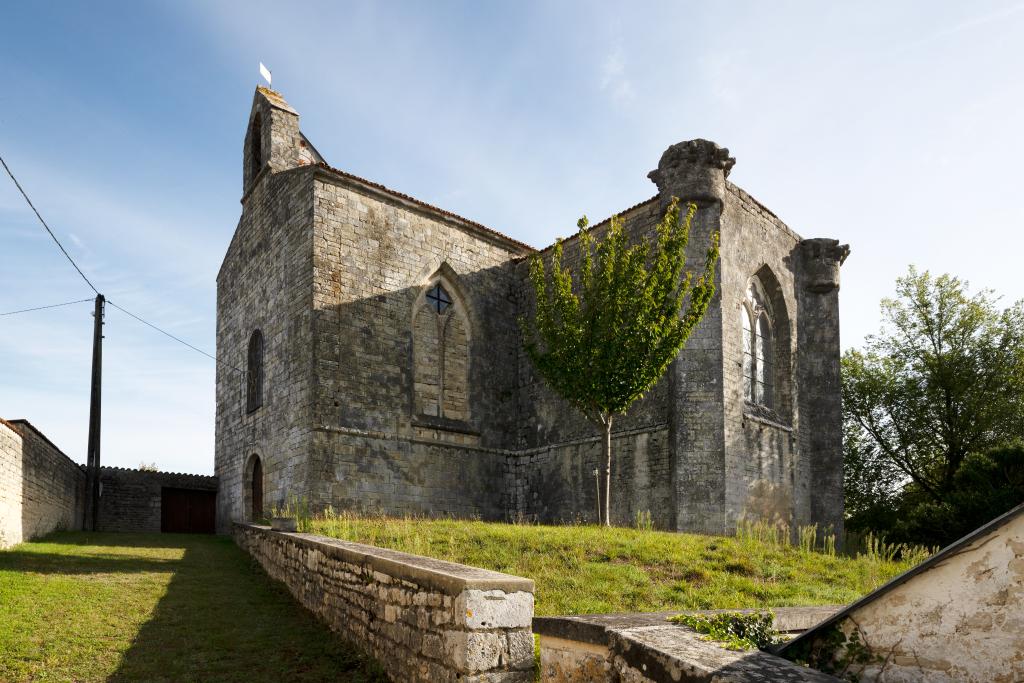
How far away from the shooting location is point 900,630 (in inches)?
127

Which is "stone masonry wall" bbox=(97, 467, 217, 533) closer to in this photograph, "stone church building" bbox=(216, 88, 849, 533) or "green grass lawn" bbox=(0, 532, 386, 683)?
"stone church building" bbox=(216, 88, 849, 533)

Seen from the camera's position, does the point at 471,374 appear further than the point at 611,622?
Yes

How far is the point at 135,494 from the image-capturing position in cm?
2241

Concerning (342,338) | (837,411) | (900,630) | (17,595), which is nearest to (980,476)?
(837,411)

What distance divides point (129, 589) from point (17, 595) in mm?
1319

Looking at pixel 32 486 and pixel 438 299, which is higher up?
pixel 438 299

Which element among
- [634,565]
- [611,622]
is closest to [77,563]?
[634,565]

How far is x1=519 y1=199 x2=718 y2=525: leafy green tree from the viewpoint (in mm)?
14156

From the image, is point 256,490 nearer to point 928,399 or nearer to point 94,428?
point 94,428

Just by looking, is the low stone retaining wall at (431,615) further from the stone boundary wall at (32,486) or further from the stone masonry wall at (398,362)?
the stone boundary wall at (32,486)

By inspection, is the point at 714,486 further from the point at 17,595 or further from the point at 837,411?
the point at 17,595

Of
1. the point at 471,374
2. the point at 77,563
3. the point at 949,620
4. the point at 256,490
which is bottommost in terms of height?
the point at 77,563

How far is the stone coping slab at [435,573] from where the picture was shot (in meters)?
4.82

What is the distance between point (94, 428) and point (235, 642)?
17286mm
